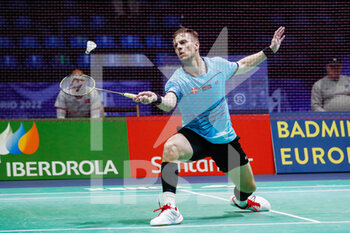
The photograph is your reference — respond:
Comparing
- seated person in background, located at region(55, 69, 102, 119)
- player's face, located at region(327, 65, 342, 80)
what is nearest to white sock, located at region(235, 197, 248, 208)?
seated person in background, located at region(55, 69, 102, 119)

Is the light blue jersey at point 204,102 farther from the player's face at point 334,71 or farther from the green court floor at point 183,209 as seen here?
the player's face at point 334,71

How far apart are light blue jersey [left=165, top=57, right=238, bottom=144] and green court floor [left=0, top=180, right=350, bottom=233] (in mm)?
835

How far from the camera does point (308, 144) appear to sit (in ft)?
32.8

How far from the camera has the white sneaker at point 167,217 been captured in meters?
4.75

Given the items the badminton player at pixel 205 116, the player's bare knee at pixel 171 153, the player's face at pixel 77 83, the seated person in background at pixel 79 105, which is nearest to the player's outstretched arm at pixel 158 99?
the badminton player at pixel 205 116

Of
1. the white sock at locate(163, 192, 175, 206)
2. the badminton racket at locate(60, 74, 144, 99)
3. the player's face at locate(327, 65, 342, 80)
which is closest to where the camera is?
the white sock at locate(163, 192, 175, 206)

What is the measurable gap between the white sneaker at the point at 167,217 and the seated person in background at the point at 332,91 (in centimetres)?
690

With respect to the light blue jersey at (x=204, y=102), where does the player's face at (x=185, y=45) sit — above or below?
above

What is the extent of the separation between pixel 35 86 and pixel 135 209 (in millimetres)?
11628

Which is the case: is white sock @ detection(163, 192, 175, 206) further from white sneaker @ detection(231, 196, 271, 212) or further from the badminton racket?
the badminton racket

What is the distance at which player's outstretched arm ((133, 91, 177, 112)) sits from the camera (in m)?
4.58

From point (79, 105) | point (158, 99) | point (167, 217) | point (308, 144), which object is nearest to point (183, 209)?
point (167, 217)

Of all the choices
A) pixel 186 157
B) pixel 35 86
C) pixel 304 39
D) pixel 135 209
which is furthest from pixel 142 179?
pixel 304 39

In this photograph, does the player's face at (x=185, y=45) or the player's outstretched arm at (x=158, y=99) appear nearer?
the player's outstretched arm at (x=158, y=99)
